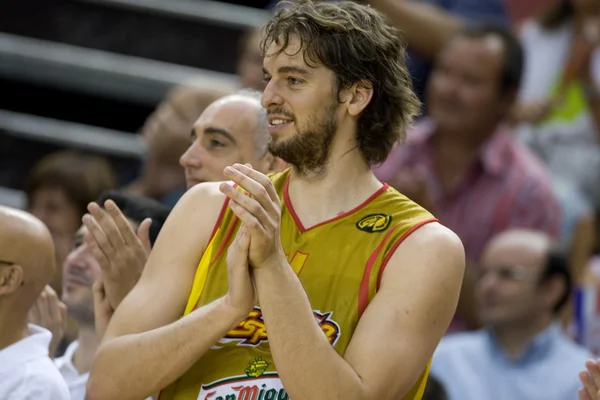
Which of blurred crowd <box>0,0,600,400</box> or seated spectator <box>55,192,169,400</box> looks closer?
seated spectator <box>55,192,169,400</box>

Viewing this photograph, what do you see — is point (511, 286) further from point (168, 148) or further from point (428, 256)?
point (428, 256)

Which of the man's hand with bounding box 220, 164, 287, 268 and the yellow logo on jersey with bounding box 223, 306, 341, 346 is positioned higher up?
the man's hand with bounding box 220, 164, 287, 268

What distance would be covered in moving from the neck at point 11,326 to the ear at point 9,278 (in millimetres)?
56

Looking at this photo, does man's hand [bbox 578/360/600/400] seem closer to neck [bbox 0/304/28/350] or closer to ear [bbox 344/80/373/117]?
ear [bbox 344/80/373/117]

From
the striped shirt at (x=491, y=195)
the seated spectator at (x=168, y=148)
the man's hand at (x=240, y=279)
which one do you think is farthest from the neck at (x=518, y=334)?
the man's hand at (x=240, y=279)

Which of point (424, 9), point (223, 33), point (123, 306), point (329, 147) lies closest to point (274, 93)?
point (329, 147)

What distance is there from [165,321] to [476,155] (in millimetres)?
3287

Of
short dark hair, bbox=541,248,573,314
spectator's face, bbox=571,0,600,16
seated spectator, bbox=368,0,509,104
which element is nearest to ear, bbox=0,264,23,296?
short dark hair, bbox=541,248,573,314

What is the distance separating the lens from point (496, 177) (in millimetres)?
6031

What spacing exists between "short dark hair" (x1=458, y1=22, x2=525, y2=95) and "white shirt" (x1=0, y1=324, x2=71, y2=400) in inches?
127

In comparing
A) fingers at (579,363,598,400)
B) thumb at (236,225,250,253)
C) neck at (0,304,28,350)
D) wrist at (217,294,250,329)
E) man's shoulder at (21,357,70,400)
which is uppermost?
thumb at (236,225,250,253)

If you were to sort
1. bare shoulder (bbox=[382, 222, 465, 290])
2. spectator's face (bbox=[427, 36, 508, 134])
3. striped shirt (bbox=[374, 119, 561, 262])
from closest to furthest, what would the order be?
1. bare shoulder (bbox=[382, 222, 465, 290])
2. striped shirt (bbox=[374, 119, 561, 262])
3. spectator's face (bbox=[427, 36, 508, 134])

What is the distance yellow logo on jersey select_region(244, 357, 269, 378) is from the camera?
119 inches

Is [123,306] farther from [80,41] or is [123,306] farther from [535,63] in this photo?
[80,41]
